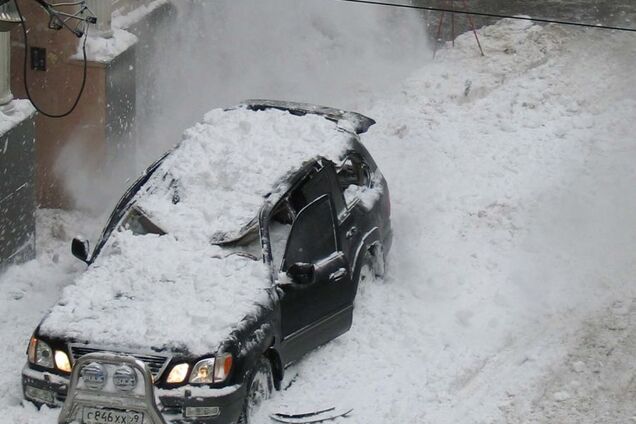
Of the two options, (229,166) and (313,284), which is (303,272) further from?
(229,166)

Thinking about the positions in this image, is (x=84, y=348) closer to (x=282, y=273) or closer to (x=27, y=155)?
(x=282, y=273)

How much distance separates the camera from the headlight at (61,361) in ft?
28.1

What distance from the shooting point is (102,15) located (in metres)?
13.8

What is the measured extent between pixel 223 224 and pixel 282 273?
674mm

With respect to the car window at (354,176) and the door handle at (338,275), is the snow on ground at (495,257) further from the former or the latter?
the car window at (354,176)

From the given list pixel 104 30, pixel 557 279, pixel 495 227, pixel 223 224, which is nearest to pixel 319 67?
pixel 104 30

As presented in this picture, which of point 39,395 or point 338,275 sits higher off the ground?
Answer: point 338,275

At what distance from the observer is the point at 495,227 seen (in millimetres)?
12688

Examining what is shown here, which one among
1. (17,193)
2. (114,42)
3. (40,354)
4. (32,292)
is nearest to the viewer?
(40,354)

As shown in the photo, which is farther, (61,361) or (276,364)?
(276,364)

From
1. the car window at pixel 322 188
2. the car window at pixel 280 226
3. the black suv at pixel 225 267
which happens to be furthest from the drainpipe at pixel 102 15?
the car window at pixel 280 226

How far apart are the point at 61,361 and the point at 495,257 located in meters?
5.05

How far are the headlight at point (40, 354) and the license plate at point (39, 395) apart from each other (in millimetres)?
184

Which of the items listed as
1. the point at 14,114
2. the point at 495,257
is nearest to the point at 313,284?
the point at 495,257
